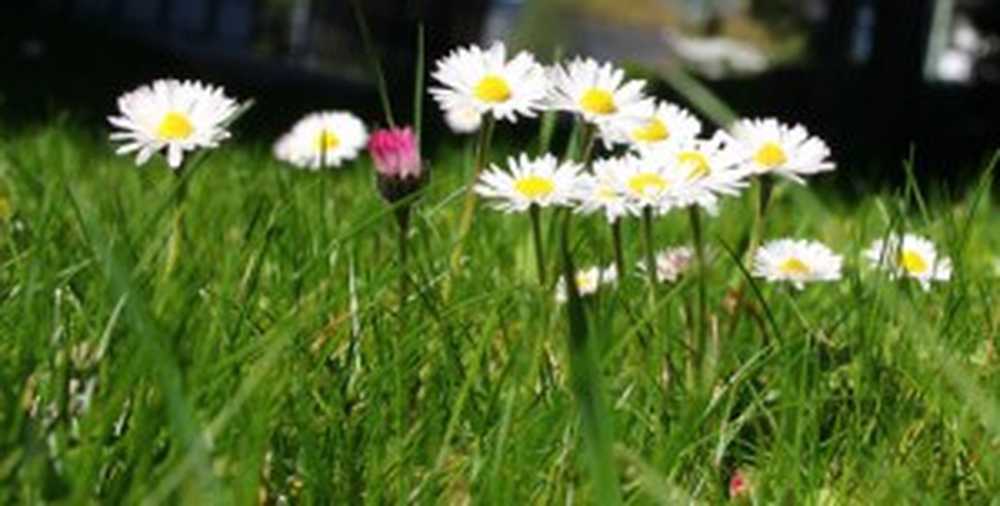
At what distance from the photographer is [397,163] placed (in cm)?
144

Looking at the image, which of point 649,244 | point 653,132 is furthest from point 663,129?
point 649,244

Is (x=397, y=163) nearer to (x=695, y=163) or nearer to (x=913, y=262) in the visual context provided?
(x=695, y=163)

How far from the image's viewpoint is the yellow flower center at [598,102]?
1413mm

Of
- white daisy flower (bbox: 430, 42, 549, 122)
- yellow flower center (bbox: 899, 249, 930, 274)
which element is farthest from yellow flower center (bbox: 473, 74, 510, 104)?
yellow flower center (bbox: 899, 249, 930, 274)

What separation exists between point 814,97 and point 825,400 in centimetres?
1414

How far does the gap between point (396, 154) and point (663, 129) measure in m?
0.24

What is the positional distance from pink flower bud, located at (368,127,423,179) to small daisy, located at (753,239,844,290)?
35cm

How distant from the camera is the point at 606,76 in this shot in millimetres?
1446

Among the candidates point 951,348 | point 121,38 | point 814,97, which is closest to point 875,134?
point 814,97

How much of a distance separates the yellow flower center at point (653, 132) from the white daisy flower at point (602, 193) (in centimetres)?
10

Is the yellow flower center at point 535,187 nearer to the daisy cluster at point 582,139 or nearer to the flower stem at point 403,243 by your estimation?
the daisy cluster at point 582,139

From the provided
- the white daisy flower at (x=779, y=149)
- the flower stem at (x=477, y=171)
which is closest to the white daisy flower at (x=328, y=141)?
the flower stem at (x=477, y=171)

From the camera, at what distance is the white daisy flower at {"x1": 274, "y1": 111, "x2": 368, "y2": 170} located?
223 centimetres

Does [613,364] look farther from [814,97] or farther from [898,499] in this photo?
[814,97]
